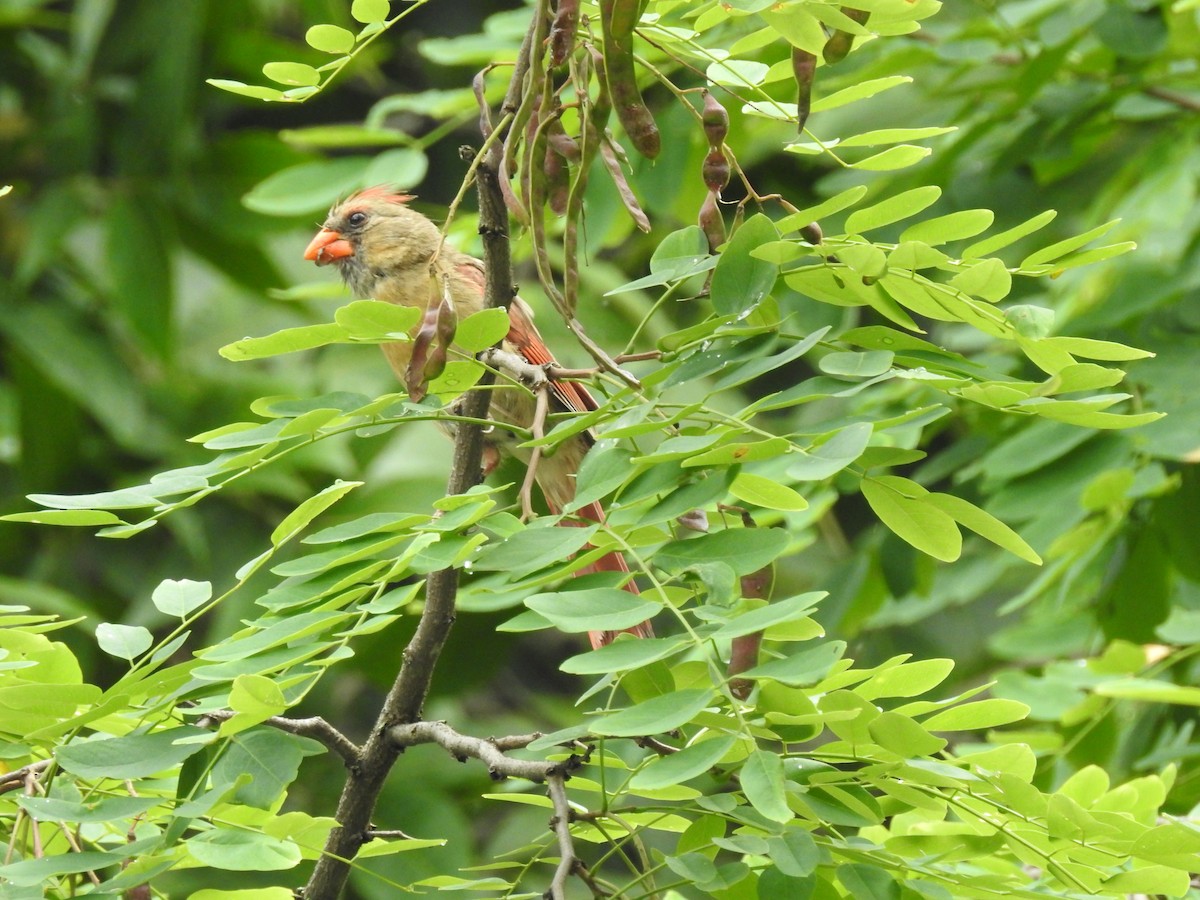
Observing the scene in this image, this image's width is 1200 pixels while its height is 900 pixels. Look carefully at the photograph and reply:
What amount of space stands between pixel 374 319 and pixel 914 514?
0.60m

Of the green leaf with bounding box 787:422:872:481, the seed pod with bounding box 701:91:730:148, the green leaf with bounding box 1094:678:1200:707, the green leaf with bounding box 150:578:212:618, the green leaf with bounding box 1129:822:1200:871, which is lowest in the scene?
the green leaf with bounding box 1094:678:1200:707

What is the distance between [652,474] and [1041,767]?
162cm

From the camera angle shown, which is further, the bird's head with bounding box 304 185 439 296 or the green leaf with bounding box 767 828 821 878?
the bird's head with bounding box 304 185 439 296

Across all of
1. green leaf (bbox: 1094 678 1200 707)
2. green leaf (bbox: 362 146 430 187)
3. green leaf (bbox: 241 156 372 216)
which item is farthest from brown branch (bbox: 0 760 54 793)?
green leaf (bbox: 241 156 372 216)

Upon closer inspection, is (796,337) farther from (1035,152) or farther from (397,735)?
(1035,152)

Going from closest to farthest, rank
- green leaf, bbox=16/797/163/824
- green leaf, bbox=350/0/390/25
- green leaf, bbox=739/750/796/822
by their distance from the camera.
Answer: green leaf, bbox=739/750/796/822 < green leaf, bbox=16/797/163/824 < green leaf, bbox=350/0/390/25

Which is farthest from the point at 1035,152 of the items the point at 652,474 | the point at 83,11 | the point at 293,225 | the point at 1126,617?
the point at 83,11

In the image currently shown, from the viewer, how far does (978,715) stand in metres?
1.48

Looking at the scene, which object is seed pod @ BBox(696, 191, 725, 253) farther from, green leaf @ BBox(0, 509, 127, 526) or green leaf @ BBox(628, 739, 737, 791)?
green leaf @ BBox(0, 509, 127, 526)

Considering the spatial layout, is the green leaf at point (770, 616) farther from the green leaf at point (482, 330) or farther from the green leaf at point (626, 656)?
the green leaf at point (482, 330)

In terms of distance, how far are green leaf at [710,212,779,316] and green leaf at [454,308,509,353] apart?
232 millimetres

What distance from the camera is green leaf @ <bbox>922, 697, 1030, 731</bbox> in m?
1.45

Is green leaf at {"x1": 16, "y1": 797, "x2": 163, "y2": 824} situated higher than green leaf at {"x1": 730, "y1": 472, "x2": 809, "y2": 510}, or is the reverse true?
green leaf at {"x1": 730, "y1": 472, "x2": 809, "y2": 510}

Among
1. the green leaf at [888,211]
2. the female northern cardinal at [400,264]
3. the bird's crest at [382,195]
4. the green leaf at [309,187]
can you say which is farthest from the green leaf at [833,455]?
the bird's crest at [382,195]
